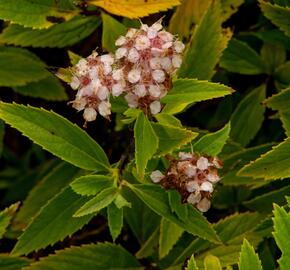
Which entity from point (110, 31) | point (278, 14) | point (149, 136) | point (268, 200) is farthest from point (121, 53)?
point (268, 200)

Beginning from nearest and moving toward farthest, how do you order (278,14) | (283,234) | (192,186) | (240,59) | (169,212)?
1. (283,234)
2. (192,186)
3. (169,212)
4. (278,14)
5. (240,59)

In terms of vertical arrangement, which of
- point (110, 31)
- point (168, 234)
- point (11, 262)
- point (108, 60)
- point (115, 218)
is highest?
point (108, 60)

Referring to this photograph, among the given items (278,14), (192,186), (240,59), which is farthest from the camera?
(240,59)

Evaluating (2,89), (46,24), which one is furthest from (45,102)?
(46,24)

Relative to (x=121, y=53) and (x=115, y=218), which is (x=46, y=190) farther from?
(x=121, y=53)

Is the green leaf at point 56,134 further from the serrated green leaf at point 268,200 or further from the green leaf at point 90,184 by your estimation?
the serrated green leaf at point 268,200

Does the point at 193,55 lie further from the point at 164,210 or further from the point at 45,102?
the point at 45,102
